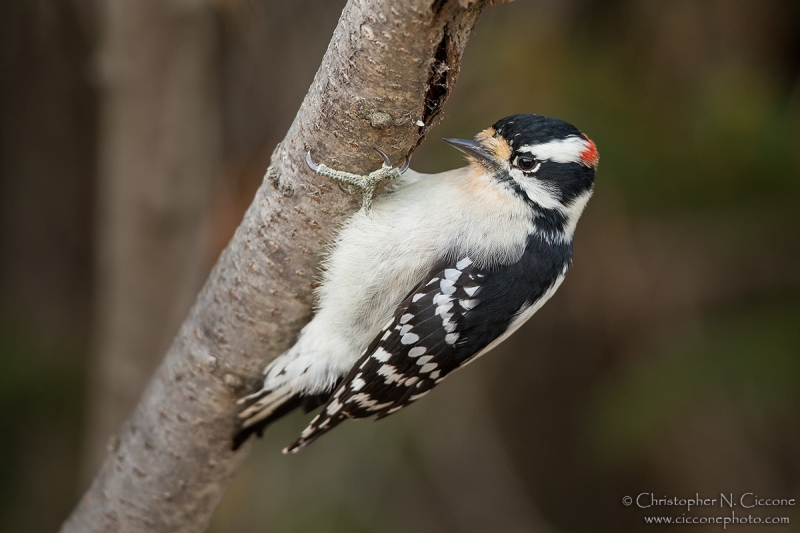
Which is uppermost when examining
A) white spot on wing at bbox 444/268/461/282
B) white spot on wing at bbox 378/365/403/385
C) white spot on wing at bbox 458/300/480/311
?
white spot on wing at bbox 444/268/461/282

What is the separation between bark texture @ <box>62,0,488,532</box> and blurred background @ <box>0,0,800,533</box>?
107 centimetres

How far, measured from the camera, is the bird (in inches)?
90.9

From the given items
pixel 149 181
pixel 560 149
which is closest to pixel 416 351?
pixel 560 149

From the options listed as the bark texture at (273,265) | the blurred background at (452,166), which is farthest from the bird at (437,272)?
the blurred background at (452,166)

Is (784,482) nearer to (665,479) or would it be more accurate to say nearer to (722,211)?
(665,479)

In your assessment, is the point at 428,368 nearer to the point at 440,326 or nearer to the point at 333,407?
the point at 440,326

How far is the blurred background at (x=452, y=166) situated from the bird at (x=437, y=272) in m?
1.02

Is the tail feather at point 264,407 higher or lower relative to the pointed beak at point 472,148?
lower

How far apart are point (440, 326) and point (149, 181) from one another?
178 centimetres

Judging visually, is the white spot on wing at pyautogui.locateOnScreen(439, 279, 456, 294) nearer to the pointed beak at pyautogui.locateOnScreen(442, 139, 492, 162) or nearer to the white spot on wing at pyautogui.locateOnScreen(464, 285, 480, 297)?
the white spot on wing at pyautogui.locateOnScreen(464, 285, 480, 297)

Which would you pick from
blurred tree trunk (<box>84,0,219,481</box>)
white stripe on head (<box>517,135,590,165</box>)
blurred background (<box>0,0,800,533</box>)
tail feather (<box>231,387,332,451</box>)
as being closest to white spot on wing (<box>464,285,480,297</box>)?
white stripe on head (<box>517,135,590,165</box>)

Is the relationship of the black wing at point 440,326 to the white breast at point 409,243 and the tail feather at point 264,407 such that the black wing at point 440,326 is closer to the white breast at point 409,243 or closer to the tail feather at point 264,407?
the white breast at point 409,243

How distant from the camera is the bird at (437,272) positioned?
2.31 metres

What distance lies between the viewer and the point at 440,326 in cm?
231
